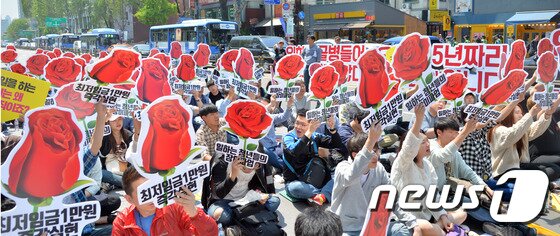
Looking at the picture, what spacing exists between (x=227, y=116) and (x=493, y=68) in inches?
268

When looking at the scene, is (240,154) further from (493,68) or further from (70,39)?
(70,39)

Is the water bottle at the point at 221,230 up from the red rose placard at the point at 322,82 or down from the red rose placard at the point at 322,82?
down

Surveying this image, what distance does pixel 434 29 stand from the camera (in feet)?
109

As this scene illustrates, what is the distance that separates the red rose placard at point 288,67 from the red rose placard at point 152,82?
274 cm

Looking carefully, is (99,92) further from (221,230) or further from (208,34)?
(208,34)

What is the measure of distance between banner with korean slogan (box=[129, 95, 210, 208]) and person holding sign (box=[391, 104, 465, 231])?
1492mm

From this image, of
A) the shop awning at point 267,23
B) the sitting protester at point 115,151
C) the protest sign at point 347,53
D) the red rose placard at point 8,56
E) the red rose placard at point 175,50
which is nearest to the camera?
the sitting protester at point 115,151

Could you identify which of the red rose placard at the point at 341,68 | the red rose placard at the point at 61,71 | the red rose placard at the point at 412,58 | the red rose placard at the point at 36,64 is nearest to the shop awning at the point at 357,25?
the red rose placard at the point at 341,68

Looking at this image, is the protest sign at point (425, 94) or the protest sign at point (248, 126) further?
the protest sign at point (425, 94)

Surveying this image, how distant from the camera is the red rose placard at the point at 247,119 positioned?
12.9 ft

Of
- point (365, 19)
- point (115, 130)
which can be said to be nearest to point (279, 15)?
point (365, 19)

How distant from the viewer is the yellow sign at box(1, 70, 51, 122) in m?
3.40

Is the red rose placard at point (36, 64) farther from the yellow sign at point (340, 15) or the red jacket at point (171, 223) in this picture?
the yellow sign at point (340, 15)

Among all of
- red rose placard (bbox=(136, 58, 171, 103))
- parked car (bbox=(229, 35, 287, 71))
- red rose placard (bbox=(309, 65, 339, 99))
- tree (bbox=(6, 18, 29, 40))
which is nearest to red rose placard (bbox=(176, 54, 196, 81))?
red rose placard (bbox=(309, 65, 339, 99))
